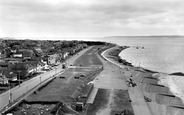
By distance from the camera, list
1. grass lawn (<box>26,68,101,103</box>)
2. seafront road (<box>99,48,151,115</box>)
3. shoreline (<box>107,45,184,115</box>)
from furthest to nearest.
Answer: grass lawn (<box>26,68,101,103</box>)
shoreline (<box>107,45,184,115</box>)
seafront road (<box>99,48,151,115</box>)

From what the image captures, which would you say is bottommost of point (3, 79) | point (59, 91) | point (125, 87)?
point (125, 87)

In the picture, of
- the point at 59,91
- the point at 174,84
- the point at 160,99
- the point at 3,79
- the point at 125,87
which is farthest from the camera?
the point at 174,84

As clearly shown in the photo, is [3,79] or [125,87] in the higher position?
[3,79]

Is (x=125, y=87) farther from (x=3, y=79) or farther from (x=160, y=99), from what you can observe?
(x=3, y=79)

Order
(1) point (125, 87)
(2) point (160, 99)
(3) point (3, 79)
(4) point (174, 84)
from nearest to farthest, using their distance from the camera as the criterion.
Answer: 1. (2) point (160, 99)
2. (3) point (3, 79)
3. (1) point (125, 87)
4. (4) point (174, 84)

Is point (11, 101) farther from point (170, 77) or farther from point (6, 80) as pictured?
point (170, 77)

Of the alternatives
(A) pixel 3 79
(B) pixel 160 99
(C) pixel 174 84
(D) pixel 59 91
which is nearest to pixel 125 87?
(B) pixel 160 99

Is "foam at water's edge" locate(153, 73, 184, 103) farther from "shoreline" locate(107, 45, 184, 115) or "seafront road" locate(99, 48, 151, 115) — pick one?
"seafront road" locate(99, 48, 151, 115)

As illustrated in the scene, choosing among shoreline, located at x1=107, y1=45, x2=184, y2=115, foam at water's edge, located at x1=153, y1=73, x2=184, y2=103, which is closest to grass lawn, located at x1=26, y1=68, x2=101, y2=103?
shoreline, located at x1=107, y1=45, x2=184, y2=115

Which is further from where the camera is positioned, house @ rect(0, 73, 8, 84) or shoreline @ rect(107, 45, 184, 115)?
house @ rect(0, 73, 8, 84)

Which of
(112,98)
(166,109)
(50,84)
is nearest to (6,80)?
(50,84)

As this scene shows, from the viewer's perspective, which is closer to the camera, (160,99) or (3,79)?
(160,99)

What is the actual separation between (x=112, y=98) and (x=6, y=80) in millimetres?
23859

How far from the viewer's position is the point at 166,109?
3744 cm
